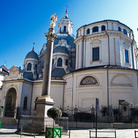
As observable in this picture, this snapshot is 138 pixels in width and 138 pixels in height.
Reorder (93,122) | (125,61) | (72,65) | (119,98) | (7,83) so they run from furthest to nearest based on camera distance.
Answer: (72,65) → (7,83) → (125,61) → (119,98) → (93,122)

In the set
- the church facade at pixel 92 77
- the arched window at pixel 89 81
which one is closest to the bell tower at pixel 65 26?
the church facade at pixel 92 77

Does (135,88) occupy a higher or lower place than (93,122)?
higher

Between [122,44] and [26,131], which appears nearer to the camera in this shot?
[26,131]

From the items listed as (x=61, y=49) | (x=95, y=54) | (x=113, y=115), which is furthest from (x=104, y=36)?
(x=113, y=115)

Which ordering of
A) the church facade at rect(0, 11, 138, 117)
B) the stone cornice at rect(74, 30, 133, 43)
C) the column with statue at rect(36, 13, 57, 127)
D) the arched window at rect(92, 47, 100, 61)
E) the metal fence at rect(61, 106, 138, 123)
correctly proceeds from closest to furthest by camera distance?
the column with statue at rect(36, 13, 57, 127) < the metal fence at rect(61, 106, 138, 123) < the church facade at rect(0, 11, 138, 117) < the stone cornice at rect(74, 30, 133, 43) < the arched window at rect(92, 47, 100, 61)

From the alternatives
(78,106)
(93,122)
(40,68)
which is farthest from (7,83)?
(93,122)

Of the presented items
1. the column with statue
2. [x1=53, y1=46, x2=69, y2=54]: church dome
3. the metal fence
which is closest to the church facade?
[x1=53, y1=46, x2=69, y2=54]: church dome

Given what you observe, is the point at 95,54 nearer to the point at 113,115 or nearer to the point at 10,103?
the point at 113,115

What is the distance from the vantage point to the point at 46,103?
1467 centimetres

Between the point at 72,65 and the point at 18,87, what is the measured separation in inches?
544

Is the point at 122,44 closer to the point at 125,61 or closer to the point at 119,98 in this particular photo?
the point at 125,61

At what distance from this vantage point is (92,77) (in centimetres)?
2623

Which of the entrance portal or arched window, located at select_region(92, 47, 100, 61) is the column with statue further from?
the entrance portal

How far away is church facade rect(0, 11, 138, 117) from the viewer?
974 inches
